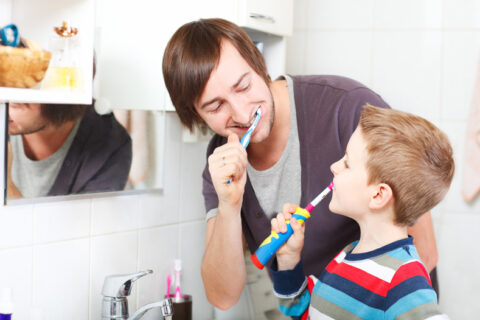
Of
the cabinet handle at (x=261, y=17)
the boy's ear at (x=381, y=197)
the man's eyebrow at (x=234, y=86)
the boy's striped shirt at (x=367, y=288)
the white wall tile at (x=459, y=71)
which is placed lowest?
the boy's striped shirt at (x=367, y=288)

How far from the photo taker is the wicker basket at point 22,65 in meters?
0.99

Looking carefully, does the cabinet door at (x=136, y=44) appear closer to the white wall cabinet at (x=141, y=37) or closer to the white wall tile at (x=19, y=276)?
the white wall cabinet at (x=141, y=37)

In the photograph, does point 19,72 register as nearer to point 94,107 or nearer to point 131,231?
point 94,107

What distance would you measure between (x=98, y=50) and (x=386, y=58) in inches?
43.1

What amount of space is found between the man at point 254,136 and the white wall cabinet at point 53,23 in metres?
0.23

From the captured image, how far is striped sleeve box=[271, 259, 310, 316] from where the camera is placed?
129cm

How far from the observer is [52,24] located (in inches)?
45.9

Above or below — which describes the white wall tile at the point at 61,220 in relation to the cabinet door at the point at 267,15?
below

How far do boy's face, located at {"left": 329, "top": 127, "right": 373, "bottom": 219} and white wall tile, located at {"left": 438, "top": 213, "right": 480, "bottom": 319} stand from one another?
98cm

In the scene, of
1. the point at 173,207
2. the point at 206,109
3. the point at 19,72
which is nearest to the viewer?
the point at 19,72

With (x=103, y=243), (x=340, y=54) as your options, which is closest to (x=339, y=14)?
(x=340, y=54)

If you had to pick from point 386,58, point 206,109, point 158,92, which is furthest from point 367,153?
point 386,58

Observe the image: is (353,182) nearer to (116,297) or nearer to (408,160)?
(408,160)

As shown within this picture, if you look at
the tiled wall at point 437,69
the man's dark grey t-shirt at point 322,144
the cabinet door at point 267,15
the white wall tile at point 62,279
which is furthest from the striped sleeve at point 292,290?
the tiled wall at point 437,69
